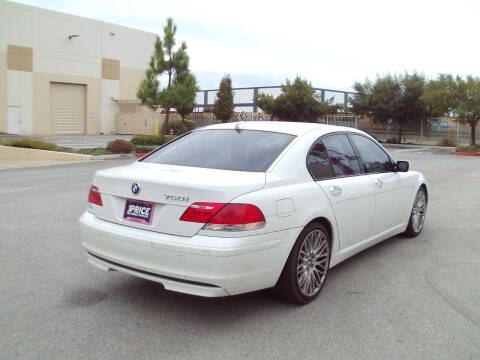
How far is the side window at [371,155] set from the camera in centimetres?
538

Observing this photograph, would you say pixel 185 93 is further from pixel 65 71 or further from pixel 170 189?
pixel 170 189

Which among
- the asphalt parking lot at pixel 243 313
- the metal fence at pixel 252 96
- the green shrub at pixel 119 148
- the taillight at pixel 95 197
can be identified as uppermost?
the metal fence at pixel 252 96

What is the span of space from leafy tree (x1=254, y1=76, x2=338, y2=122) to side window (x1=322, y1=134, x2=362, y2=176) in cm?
3492

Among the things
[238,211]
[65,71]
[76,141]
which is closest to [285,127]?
[238,211]

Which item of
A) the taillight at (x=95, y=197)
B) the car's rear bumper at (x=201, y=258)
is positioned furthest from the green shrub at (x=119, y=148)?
the car's rear bumper at (x=201, y=258)

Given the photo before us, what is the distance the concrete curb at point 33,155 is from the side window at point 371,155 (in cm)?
1544

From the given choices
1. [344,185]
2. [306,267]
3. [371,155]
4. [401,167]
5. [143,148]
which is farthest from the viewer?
[143,148]

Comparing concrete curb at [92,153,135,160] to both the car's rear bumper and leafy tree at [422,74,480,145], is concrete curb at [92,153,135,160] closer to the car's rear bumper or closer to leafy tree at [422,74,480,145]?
the car's rear bumper

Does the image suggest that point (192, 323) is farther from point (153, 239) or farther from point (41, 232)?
point (41, 232)

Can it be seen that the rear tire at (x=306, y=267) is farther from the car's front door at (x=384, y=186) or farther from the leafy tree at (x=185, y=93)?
the leafy tree at (x=185, y=93)

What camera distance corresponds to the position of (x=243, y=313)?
3996mm

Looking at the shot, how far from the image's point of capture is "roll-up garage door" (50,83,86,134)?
37531 millimetres

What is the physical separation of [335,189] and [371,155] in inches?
50.2

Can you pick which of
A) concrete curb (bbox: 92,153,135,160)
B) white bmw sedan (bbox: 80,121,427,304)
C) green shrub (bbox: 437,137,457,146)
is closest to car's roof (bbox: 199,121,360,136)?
white bmw sedan (bbox: 80,121,427,304)
